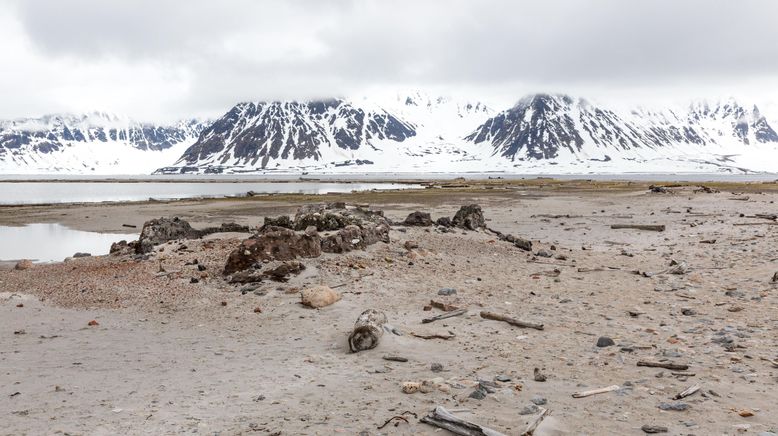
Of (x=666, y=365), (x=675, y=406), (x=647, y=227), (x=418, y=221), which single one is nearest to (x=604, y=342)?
(x=666, y=365)

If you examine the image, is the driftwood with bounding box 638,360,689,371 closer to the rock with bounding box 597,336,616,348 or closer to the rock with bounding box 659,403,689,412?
the rock with bounding box 597,336,616,348

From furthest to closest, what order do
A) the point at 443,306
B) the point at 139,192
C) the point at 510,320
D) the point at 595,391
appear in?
the point at 139,192 < the point at 443,306 < the point at 510,320 < the point at 595,391

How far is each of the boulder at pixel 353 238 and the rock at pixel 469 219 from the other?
6.72 m

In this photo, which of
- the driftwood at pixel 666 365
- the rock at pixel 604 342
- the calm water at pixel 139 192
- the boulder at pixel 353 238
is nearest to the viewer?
the driftwood at pixel 666 365

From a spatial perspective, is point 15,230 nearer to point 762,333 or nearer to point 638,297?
point 638,297

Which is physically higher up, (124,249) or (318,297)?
(318,297)

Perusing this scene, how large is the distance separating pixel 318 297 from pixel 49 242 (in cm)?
2861

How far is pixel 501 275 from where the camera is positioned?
17.2 metres

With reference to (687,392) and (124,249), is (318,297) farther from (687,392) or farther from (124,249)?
(124,249)

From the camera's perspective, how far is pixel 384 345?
10.2 metres

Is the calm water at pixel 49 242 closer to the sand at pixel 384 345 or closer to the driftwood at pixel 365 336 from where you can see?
the sand at pixel 384 345

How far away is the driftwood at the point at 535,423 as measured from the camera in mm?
6445

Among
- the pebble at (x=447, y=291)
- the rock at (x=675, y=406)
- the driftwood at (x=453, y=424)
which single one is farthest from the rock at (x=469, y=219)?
the driftwood at (x=453, y=424)

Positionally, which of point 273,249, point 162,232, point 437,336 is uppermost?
point 273,249
